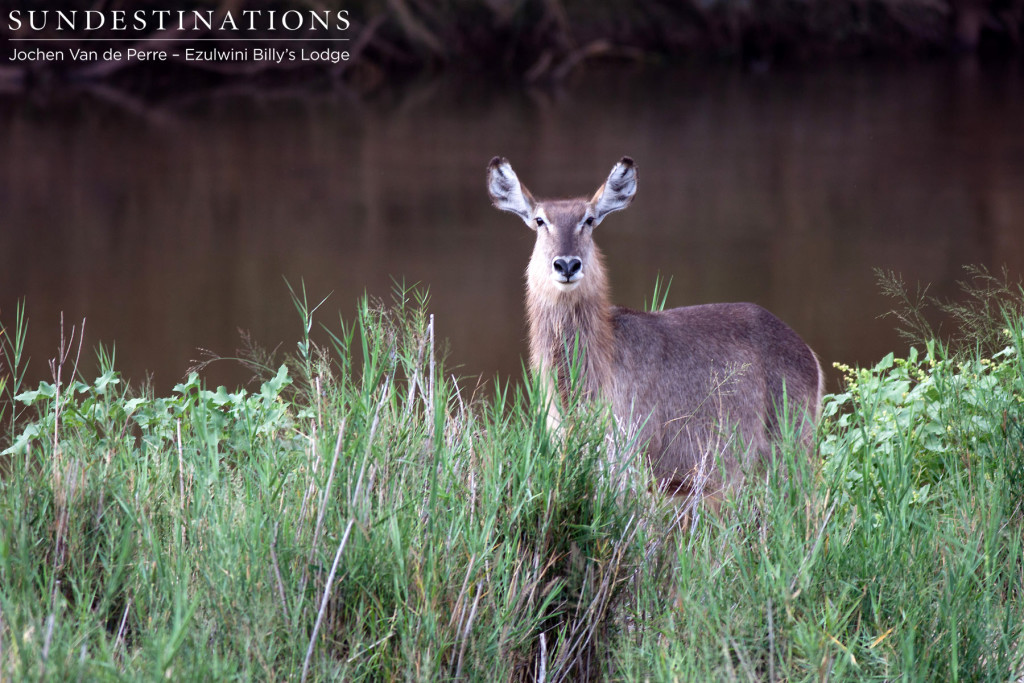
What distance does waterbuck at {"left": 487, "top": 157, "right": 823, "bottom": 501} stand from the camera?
12.7 feet

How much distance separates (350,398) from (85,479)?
58 cm

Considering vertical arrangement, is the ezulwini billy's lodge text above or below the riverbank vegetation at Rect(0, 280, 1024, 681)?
above

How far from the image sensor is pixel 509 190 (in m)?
4.05

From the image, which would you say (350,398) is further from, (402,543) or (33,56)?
(33,56)

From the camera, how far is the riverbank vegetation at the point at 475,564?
206 centimetres

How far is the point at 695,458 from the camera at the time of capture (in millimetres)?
3701

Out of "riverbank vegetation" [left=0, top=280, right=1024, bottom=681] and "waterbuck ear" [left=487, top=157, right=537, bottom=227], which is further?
"waterbuck ear" [left=487, top=157, right=537, bottom=227]

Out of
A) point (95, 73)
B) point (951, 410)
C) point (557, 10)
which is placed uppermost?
point (557, 10)

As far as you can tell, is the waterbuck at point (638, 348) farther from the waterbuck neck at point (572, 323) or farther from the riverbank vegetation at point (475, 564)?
the riverbank vegetation at point (475, 564)

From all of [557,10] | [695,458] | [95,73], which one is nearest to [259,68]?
[95,73]

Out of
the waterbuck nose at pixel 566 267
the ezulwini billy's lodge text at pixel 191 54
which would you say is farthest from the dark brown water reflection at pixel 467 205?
the waterbuck nose at pixel 566 267

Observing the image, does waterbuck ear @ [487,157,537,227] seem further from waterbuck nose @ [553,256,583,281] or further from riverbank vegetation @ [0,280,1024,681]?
riverbank vegetation @ [0,280,1024,681]

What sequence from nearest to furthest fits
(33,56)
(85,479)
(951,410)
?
(85,479)
(951,410)
(33,56)

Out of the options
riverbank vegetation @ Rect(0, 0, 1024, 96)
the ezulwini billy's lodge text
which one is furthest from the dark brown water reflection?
riverbank vegetation @ Rect(0, 0, 1024, 96)
